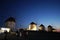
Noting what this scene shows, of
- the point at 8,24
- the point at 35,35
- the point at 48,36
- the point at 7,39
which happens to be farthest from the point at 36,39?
the point at 8,24

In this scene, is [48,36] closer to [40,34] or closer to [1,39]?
[40,34]

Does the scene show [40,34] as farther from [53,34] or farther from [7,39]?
[7,39]

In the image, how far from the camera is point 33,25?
4962 cm

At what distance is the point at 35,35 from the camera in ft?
60.9

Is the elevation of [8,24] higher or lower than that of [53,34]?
higher

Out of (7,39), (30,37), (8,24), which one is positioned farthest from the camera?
Answer: (8,24)

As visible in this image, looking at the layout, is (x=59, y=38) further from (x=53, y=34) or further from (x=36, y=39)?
(x=36, y=39)

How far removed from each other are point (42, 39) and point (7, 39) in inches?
269

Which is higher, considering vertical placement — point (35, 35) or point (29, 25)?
point (29, 25)

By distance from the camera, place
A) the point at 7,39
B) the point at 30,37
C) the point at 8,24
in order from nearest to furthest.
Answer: the point at 30,37 → the point at 7,39 → the point at 8,24

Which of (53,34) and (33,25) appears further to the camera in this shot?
(33,25)

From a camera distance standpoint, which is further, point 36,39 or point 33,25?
point 33,25

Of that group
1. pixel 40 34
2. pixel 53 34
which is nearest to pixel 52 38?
pixel 53 34

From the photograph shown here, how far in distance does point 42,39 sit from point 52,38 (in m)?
1.65
